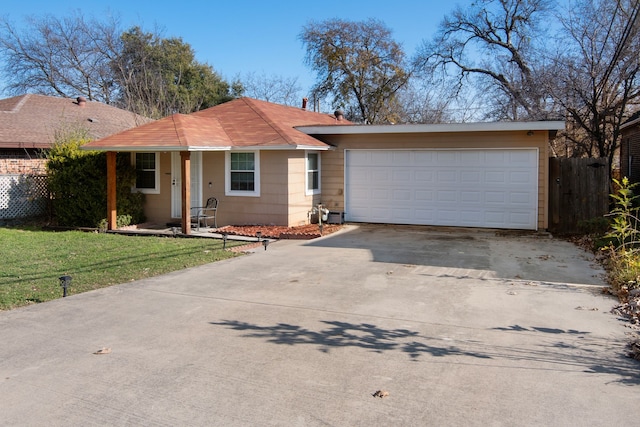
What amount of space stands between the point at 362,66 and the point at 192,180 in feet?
80.3

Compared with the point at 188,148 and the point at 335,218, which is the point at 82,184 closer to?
the point at 188,148

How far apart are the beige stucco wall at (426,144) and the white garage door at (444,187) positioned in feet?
0.50

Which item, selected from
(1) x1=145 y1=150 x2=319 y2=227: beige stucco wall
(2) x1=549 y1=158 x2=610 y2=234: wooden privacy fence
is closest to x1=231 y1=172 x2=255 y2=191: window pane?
(1) x1=145 y1=150 x2=319 y2=227: beige stucco wall

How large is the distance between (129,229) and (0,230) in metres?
3.39

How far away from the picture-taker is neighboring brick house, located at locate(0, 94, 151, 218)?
1611cm

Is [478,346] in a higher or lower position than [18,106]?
lower

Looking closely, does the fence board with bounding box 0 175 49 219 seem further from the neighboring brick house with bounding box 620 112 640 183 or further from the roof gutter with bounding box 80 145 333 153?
the neighboring brick house with bounding box 620 112 640 183

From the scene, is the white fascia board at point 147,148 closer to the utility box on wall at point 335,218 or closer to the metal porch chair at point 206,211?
the metal porch chair at point 206,211

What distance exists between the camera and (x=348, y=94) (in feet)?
124

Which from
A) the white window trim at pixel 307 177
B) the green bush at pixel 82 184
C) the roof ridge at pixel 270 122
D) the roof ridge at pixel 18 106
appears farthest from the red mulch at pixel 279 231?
the roof ridge at pixel 18 106

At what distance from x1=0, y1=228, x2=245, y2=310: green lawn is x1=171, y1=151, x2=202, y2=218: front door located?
2.28 meters

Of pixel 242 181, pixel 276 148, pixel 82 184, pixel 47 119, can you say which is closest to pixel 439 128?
pixel 276 148

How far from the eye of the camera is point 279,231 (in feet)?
45.0

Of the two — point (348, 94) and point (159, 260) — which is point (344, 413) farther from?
Answer: point (348, 94)
